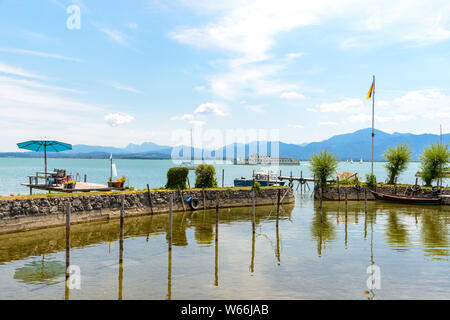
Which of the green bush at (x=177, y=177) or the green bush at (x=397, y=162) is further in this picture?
the green bush at (x=397, y=162)

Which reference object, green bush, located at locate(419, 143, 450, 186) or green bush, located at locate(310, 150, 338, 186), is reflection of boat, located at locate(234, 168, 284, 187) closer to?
green bush, located at locate(310, 150, 338, 186)

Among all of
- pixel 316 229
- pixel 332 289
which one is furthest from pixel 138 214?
pixel 332 289

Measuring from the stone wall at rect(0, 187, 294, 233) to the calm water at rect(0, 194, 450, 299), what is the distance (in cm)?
86

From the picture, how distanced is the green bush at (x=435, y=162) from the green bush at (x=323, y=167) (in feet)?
42.2

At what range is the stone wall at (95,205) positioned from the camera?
794 inches

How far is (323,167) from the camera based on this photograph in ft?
135

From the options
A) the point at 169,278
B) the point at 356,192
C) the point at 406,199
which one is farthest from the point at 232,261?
the point at 406,199

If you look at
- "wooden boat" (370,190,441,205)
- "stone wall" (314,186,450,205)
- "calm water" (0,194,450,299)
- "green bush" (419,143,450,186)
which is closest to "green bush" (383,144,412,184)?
"green bush" (419,143,450,186)

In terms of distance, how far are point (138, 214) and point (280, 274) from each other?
15.6 metres

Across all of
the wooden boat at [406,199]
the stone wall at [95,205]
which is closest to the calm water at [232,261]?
the stone wall at [95,205]

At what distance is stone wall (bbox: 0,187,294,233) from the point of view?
20.2 meters

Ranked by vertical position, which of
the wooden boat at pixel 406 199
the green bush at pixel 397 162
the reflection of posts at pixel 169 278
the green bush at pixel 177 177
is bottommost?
the reflection of posts at pixel 169 278

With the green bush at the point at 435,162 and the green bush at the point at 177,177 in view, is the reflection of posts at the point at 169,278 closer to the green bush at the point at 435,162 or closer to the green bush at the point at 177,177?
the green bush at the point at 177,177
